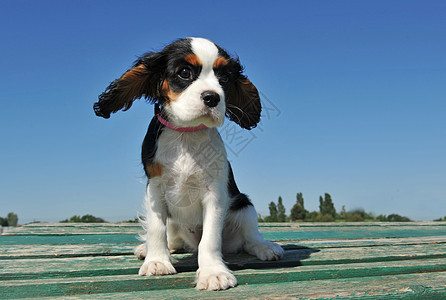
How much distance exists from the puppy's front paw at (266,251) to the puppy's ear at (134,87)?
4.62 feet

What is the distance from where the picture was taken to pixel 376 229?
6023 mm

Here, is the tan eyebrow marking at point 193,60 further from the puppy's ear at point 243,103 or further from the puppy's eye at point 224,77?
the puppy's ear at point 243,103

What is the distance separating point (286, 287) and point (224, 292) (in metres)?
0.37

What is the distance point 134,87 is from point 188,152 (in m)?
0.71

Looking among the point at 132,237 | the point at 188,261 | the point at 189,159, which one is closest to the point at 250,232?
the point at 188,261

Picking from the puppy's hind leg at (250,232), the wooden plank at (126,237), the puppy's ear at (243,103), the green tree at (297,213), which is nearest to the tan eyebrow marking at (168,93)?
the puppy's ear at (243,103)

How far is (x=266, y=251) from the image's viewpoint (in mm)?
3172

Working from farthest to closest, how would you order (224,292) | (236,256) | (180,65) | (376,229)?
(376,229) < (236,256) < (180,65) < (224,292)

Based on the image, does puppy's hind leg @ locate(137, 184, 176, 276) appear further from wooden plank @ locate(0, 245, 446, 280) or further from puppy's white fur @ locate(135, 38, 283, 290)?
Result: wooden plank @ locate(0, 245, 446, 280)

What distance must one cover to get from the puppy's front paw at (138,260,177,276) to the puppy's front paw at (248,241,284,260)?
76cm

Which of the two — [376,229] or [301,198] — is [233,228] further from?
[301,198]

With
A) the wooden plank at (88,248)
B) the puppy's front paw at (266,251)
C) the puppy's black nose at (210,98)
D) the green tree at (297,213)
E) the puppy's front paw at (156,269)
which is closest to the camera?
the puppy's black nose at (210,98)

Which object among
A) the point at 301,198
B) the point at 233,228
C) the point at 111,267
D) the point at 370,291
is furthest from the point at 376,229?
the point at 301,198

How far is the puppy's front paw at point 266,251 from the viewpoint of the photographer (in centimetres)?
315
